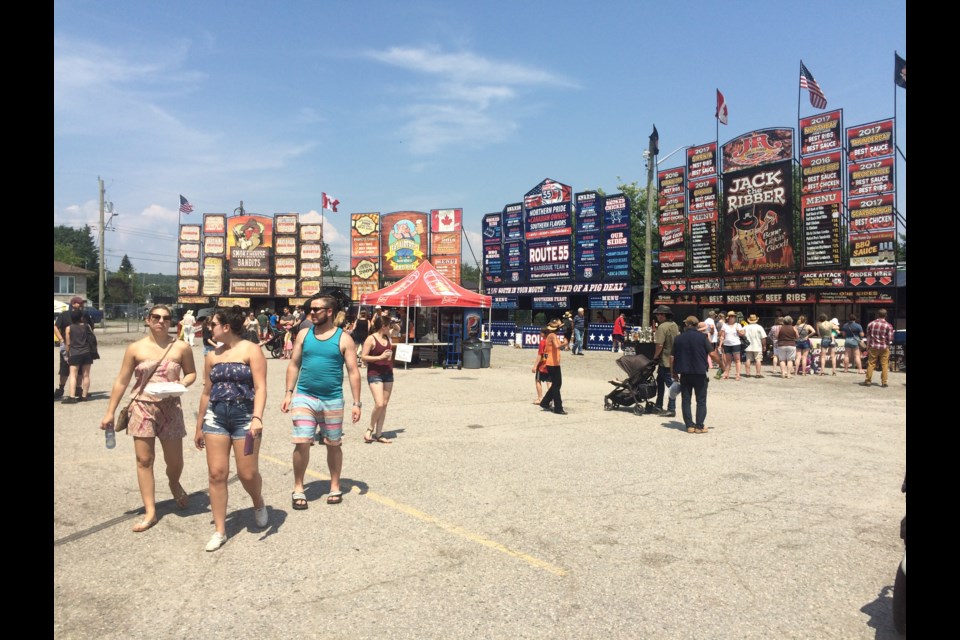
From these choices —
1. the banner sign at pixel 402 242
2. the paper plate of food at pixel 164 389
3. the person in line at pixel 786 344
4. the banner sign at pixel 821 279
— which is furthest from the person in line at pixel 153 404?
the banner sign at pixel 402 242

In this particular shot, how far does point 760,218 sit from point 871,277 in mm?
4937

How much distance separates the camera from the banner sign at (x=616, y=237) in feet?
104

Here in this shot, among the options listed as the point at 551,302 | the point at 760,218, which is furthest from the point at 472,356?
the point at 551,302

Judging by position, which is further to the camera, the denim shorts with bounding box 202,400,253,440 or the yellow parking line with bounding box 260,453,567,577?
the denim shorts with bounding box 202,400,253,440

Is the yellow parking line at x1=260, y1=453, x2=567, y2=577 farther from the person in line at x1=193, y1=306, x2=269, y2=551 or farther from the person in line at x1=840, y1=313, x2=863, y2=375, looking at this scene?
the person in line at x1=840, y1=313, x2=863, y2=375

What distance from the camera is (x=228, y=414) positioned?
15.2 feet

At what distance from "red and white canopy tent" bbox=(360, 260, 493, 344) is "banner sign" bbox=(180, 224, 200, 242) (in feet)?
112

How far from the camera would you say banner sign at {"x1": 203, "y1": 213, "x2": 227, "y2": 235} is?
4825cm

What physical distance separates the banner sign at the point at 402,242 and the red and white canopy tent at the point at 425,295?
64.7ft

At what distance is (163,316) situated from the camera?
526cm

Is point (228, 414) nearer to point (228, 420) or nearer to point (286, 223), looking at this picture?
point (228, 420)

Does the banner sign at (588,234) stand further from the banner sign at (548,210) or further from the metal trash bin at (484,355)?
the metal trash bin at (484,355)

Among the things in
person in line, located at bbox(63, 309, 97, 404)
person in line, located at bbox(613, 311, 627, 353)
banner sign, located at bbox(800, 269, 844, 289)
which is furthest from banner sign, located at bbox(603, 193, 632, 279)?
person in line, located at bbox(63, 309, 97, 404)
